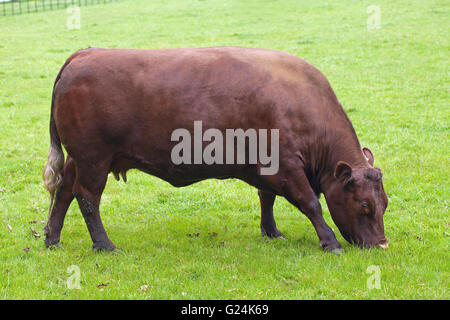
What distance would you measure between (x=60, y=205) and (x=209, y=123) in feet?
6.99

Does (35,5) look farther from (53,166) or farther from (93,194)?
(93,194)

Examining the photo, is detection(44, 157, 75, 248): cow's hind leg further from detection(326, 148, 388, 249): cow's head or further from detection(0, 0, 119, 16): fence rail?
detection(0, 0, 119, 16): fence rail

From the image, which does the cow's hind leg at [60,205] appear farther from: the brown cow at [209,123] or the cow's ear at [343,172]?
the cow's ear at [343,172]

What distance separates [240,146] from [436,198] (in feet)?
11.2

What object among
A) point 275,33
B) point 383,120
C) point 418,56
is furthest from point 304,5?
point 383,120

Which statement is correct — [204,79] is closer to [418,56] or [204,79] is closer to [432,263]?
[432,263]

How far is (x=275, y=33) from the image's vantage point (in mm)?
23219

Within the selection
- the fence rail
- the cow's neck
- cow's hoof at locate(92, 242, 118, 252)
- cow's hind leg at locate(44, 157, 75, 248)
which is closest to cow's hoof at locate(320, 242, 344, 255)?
the cow's neck

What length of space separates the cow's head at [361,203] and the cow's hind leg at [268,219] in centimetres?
99

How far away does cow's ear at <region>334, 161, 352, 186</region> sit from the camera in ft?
20.7

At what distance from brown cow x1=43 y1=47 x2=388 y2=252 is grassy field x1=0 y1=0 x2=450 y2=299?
0.54m

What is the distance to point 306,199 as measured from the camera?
6.43 meters

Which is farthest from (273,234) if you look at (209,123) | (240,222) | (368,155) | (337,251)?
(209,123)

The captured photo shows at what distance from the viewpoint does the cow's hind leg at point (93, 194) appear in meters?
6.48
